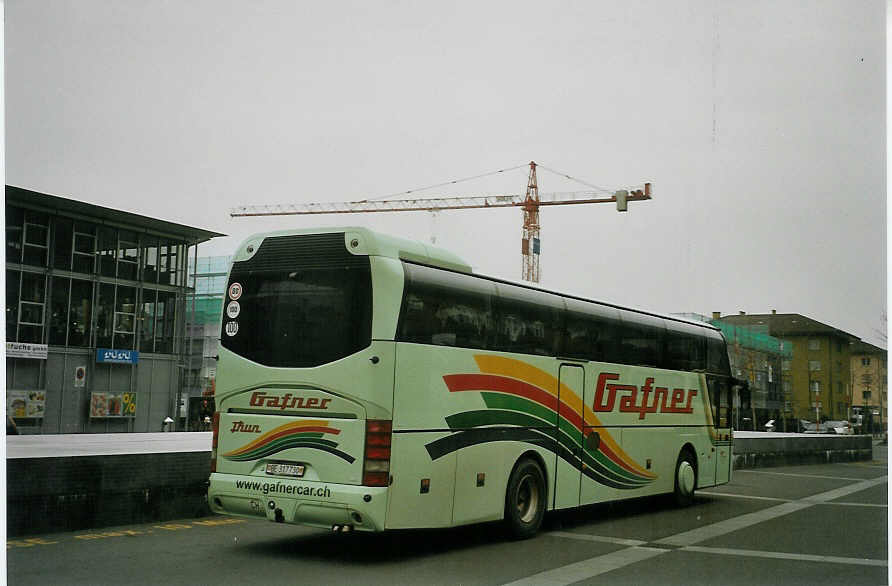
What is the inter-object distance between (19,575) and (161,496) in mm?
2643

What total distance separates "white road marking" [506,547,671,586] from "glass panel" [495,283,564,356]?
2.41 metres

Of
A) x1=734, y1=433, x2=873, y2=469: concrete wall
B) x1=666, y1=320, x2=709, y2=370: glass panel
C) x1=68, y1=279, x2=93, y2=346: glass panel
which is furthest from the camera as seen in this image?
x1=734, y1=433, x2=873, y2=469: concrete wall

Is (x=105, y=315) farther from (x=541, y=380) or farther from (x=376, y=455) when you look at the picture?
(x=541, y=380)

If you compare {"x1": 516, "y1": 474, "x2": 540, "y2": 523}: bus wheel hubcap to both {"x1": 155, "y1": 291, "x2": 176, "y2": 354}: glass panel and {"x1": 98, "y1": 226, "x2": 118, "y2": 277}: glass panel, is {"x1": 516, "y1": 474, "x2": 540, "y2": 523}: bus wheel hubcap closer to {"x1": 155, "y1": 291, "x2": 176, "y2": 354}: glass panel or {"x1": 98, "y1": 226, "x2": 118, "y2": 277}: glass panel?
{"x1": 155, "y1": 291, "x2": 176, "y2": 354}: glass panel

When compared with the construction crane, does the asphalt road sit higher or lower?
lower

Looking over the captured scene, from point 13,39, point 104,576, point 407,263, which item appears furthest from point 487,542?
point 13,39

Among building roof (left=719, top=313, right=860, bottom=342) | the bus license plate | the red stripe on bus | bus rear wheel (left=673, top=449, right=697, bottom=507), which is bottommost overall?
bus rear wheel (left=673, top=449, right=697, bottom=507)

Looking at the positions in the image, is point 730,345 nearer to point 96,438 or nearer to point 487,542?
point 487,542

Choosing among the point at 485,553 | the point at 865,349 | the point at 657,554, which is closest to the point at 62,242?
the point at 485,553

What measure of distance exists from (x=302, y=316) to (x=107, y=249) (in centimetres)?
457

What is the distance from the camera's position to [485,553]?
9867 mm

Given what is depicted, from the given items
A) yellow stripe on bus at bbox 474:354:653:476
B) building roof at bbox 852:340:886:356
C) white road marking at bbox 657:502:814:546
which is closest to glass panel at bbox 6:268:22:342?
yellow stripe on bus at bbox 474:354:653:476

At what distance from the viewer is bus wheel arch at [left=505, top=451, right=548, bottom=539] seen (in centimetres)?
1048

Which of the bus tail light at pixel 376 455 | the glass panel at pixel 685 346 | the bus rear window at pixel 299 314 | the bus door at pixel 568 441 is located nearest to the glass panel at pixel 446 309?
the bus rear window at pixel 299 314
